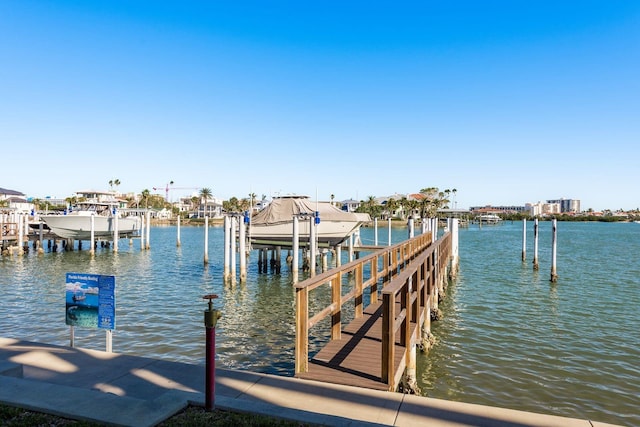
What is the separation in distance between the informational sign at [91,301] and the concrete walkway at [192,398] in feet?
2.57

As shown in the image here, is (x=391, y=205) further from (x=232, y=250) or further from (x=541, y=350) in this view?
(x=541, y=350)

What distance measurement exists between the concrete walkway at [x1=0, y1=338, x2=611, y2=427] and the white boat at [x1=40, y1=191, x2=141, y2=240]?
37.3 metres

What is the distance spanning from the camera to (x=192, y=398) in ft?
17.1

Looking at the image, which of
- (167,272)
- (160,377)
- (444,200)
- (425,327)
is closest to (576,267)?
(425,327)

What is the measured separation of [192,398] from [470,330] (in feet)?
35.7

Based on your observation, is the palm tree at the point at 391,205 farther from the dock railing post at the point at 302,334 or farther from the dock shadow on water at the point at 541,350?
the dock railing post at the point at 302,334

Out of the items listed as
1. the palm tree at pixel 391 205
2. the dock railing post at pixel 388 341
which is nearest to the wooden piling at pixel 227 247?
the dock railing post at pixel 388 341

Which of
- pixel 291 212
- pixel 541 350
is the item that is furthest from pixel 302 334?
pixel 291 212

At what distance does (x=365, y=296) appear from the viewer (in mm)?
19875

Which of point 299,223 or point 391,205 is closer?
point 299,223

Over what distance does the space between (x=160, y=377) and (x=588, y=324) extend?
47.1 ft

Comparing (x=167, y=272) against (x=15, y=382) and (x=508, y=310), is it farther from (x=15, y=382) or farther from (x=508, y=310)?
(x=15, y=382)

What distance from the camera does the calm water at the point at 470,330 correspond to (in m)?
9.17

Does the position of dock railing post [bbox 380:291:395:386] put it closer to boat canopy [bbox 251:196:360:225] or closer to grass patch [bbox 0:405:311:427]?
grass patch [bbox 0:405:311:427]
